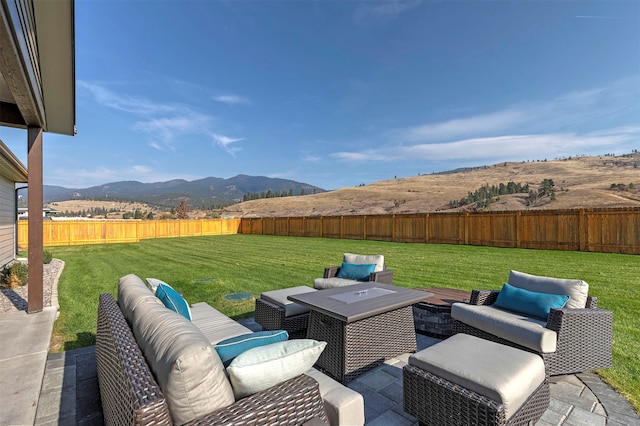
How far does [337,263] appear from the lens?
30.1 feet

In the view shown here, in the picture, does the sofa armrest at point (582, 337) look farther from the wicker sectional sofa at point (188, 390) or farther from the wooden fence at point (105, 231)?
the wooden fence at point (105, 231)

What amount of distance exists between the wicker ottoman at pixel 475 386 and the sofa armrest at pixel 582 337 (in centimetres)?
73

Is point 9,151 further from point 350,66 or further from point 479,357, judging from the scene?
point 350,66

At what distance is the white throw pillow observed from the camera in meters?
1.34

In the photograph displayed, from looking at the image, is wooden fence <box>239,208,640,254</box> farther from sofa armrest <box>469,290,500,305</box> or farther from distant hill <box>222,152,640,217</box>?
distant hill <box>222,152,640,217</box>

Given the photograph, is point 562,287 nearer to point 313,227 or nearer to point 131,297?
point 131,297

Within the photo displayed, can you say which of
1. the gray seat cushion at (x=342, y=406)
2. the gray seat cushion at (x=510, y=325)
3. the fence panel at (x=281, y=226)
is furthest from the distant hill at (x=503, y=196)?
the gray seat cushion at (x=342, y=406)

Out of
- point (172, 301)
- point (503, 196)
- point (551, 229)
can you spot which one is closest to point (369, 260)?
point (172, 301)

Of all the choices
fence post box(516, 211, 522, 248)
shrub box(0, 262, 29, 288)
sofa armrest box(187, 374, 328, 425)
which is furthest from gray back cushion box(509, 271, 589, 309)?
fence post box(516, 211, 522, 248)

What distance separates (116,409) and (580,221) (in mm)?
13440

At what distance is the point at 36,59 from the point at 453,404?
17.0 ft

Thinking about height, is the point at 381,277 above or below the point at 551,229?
below

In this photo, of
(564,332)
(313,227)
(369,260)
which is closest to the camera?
(564,332)

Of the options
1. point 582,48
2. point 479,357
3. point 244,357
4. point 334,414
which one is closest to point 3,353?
point 244,357
